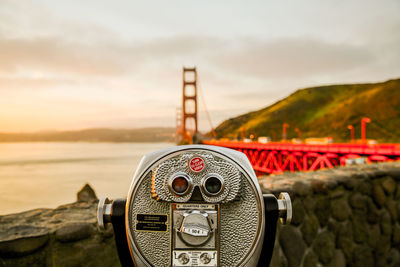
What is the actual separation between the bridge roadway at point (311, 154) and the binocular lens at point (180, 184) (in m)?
8.85

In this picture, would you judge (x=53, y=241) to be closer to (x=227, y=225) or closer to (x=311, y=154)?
(x=227, y=225)

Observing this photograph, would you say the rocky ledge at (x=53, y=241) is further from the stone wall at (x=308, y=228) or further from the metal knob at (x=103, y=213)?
the metal knob at (x=103, y=213)

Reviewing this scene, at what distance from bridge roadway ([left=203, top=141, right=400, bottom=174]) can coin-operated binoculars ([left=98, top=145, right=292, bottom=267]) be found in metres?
8.75

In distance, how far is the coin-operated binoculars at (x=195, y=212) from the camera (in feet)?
2.95

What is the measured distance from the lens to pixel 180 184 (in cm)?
92

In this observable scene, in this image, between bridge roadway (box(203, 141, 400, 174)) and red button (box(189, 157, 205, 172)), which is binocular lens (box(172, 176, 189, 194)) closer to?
red button (box(189, 157, 205, 172))

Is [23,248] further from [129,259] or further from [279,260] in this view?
[279,260]

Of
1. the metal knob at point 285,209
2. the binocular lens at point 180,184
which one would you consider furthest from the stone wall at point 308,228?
the metal knob at point 285,209

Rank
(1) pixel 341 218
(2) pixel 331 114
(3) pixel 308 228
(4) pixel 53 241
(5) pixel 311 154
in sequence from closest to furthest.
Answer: (4) pixel 53 241
(3) pixel 308 228
(1) pixel 341 218
(5) pixel 311 154
(2) pixel 331 114

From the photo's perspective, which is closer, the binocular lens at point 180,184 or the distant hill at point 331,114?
the binocular lens at point 180,184

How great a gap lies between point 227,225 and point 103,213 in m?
0.39

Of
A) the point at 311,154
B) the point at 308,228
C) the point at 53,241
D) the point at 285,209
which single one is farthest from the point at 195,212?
the point at 311,154

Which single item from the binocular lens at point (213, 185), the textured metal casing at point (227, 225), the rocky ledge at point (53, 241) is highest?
the binocular lens at point (213, 185)

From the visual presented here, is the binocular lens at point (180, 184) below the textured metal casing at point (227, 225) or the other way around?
the other way around
